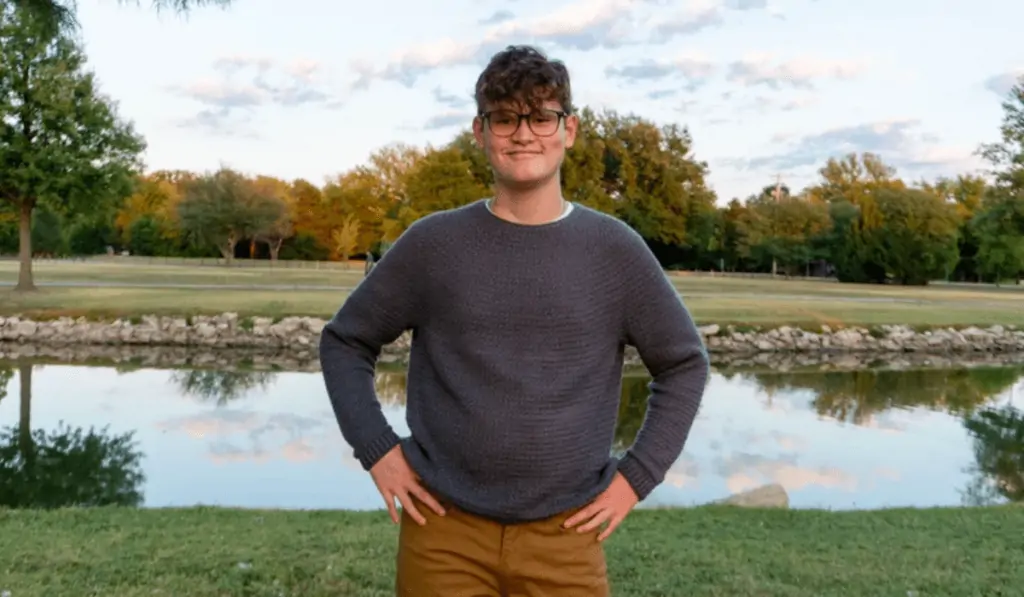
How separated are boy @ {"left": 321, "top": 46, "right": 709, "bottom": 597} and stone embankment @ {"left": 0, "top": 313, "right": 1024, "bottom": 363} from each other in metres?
15.0

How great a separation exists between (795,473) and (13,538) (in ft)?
20.2

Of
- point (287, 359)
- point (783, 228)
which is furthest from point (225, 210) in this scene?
point (287, 359)

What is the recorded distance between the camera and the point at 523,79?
2.06 meters

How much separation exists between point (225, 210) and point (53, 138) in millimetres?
31038

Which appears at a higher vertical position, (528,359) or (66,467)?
(528,359)

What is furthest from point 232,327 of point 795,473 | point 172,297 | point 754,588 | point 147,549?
point 754,588

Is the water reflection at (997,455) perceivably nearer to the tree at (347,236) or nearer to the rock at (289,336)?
the rock at (289,336)

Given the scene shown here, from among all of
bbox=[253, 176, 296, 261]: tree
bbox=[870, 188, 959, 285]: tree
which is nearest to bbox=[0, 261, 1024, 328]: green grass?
bbox=[870, 188, 959, 285]: tree

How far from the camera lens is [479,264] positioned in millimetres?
2062

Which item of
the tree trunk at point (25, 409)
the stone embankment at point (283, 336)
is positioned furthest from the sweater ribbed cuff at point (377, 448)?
the stone embankment at point (283, 336)

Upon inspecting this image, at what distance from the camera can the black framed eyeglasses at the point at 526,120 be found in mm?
2090

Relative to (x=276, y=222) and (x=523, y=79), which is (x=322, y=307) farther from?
(x=276, y=222)

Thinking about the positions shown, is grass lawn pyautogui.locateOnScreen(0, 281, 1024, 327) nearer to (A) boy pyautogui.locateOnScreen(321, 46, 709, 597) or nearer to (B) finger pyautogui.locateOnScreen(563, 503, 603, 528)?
(A) boy pyautogui.locateOnScreen(321, 46, 709, 597)

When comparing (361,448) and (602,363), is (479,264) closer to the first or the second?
(602,363)
